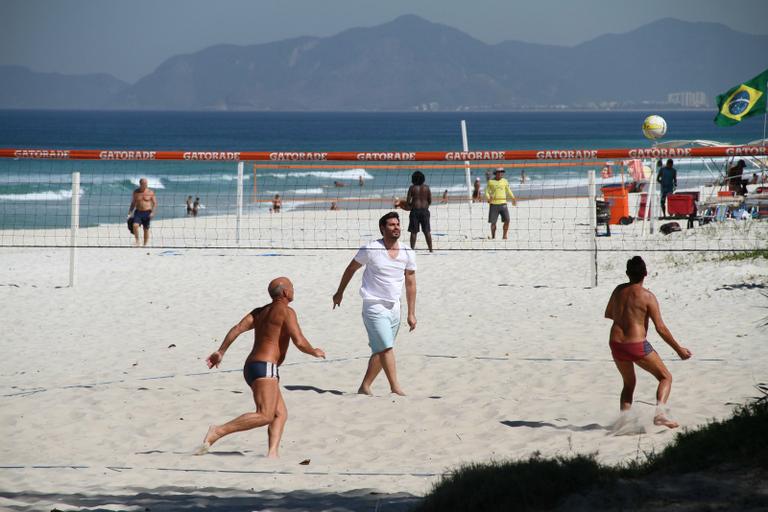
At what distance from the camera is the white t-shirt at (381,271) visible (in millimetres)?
7750

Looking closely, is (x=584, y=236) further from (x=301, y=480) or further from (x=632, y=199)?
(x=301, y=480)

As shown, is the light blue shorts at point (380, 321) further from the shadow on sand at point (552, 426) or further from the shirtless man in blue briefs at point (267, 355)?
the shirtless man in blue briefs at point (267, 355)

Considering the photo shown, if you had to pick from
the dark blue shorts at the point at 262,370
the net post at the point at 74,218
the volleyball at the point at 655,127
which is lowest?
the dark blue shorts at the point at 262,370

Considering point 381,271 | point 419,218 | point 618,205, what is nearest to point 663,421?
point 381,271

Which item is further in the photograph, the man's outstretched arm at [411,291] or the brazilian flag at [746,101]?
the brazilian flag at [746,101]

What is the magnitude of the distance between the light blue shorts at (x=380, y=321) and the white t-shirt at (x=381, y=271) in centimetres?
5

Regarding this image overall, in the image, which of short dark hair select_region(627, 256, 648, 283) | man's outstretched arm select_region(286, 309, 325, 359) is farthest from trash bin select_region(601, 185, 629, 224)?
man's outstretched arm select_region(286, 309, 325, 359)

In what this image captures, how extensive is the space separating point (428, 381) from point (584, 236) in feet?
34.4

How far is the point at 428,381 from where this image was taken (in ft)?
28.3

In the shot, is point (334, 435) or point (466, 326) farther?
point (466, 326)

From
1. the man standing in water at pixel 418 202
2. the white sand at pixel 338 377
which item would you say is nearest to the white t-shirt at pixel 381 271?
the white sand at pixel 338 377

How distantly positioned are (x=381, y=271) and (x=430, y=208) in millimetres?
18942

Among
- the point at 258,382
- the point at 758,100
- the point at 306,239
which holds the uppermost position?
the point at 758,100

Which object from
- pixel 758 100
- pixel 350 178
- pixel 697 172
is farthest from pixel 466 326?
pixel 350 178
